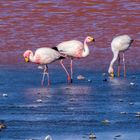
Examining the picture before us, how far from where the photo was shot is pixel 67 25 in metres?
21.7

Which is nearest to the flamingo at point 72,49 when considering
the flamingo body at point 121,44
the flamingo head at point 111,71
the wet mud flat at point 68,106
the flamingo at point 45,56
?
the wet mud flat at point 68,106

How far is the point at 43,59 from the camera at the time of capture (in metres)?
15.2

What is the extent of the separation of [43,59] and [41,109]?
11.8ft

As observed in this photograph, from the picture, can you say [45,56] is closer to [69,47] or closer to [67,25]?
[69,47]

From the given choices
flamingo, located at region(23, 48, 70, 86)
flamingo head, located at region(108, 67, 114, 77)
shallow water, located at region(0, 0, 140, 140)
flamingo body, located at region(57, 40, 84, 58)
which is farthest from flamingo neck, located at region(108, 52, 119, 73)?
flamingo, located at region(23, 48, 70, 86)

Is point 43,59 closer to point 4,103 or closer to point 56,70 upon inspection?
point 56,70

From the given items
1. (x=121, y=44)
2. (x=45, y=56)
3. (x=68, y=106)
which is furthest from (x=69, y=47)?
(x=68, y=106)

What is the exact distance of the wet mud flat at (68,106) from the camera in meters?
9.99

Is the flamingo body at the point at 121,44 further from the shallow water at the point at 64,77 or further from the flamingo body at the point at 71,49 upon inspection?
the flamingo body at the point at 71,49

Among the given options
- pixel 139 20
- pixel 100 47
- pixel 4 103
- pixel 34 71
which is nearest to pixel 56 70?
pixel 34 71

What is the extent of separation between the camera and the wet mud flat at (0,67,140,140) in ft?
32.8

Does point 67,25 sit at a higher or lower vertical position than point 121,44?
higher

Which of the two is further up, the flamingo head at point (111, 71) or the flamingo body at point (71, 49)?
the flamingo body at point (71, 49)

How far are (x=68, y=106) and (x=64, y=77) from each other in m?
3.24
